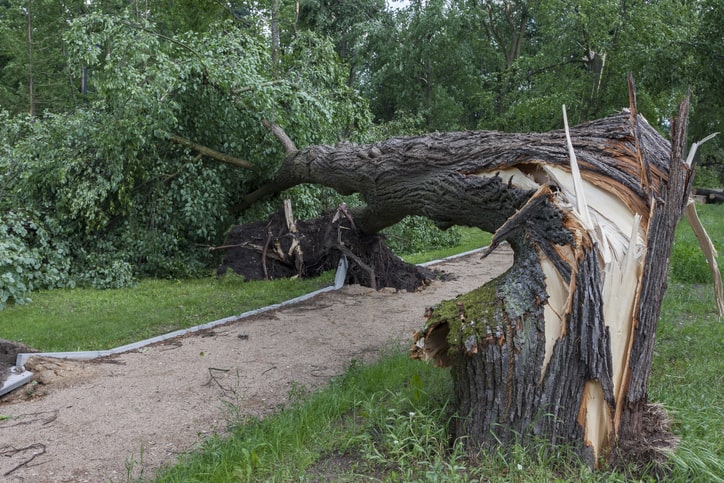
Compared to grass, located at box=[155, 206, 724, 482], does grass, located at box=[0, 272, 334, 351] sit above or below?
below

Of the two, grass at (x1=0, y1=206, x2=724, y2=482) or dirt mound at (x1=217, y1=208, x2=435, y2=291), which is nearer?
grass at (x1=0, y1=206, x2=724, y2=482)

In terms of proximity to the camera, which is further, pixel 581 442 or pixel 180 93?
pixel 180 93

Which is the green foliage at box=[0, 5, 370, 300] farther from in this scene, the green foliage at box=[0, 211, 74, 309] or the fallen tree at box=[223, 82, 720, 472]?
the fallen tree at box=[223, 82, 720, 472]

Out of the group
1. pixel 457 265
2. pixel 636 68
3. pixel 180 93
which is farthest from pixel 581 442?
pixel 636 68

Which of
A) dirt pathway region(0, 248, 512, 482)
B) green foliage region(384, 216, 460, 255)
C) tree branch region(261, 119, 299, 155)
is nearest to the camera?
dirt pathway region(0, 248, 512, 482)

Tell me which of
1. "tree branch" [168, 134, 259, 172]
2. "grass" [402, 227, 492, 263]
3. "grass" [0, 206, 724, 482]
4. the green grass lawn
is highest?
"tree branch" [168, 134, 259, 172]

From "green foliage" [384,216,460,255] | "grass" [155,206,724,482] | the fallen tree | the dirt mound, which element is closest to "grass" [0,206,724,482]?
"grass" [155,206,724,482]

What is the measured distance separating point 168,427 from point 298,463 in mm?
1142

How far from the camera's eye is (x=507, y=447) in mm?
2801

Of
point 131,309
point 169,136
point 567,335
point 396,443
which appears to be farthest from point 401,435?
point 169,136

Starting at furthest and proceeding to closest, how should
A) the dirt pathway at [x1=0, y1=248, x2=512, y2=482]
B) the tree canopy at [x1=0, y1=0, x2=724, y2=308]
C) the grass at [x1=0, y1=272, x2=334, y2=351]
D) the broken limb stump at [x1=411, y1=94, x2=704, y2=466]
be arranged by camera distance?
the tree canopy at [x1=0, y1=0, x2=724, y2=308]
the grass at [x1=0, y1=272, x2=334, y2=351]
the dirt pathway at [x1=0, y1=248, x2=512, y2=482]
the broken limb stump at [x1=411, y1=94, x2=704, y2=466]

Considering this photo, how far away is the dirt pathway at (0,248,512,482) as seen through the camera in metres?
3.29

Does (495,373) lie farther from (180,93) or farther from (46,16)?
(46,16)

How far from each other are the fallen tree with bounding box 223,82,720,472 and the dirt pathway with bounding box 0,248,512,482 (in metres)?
1.59
